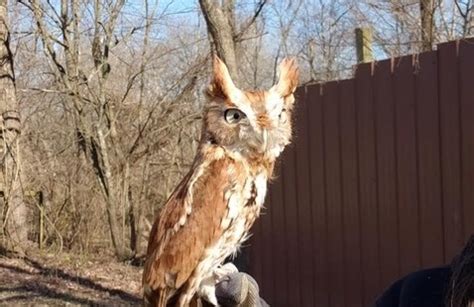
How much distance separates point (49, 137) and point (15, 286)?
4702 mm

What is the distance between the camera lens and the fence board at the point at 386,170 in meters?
6.26

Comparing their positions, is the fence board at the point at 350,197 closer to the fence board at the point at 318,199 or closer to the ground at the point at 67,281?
the fence board at the point at 318,199

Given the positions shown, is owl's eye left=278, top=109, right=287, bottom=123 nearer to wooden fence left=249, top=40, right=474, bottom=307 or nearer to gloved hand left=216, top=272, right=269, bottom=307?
gloved hand left=216, top=272, right=269, bottom=307

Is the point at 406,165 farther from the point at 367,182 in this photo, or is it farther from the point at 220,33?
the point at 220,33

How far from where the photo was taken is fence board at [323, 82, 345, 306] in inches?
270

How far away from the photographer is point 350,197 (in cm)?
677

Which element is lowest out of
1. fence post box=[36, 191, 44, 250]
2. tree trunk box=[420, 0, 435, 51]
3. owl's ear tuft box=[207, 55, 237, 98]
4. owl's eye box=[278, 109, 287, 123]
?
fence post box=[36, 191, 44, 250]

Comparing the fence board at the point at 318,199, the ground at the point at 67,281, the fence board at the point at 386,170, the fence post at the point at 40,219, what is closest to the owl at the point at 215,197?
the fence board at the point at 386,170

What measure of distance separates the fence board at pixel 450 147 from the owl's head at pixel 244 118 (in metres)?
3.04

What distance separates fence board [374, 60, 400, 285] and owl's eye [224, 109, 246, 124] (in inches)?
143

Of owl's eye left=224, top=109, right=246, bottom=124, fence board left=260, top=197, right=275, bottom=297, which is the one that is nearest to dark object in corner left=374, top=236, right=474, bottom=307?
owl's eye left=224, top=109, right=246, bottom=124

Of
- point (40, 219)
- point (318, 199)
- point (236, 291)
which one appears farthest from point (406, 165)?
point (40, 219)

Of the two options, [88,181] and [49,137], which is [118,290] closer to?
[88,181]

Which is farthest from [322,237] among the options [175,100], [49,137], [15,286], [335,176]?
[49,137]
